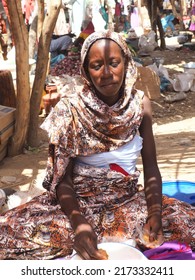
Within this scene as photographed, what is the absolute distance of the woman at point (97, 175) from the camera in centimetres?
215

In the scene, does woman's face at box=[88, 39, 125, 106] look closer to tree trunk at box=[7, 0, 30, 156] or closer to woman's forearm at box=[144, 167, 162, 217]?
woman's forearm at box=[144, 167, 162, 217]

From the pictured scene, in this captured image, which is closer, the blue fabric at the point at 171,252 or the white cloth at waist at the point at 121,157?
the blue fabric at the point at 171,252

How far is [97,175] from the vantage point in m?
2.26

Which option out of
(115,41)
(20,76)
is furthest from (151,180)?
(20,76)

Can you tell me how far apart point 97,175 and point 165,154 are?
2.28 metres

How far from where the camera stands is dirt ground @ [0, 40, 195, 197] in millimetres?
3895

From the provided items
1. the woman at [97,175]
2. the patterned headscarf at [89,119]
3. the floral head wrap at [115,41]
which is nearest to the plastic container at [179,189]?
the woman at [97,175]

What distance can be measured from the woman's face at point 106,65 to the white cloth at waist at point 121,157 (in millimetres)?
300

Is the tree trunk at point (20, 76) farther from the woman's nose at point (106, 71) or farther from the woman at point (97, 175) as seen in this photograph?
the woman's nose at point (106, 71)

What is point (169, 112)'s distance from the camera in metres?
6.82

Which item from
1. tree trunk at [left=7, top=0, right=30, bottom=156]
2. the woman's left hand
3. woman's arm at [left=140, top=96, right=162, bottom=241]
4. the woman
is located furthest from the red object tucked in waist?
tree trunk at [left=7, top=0, right=30, bottom=156]

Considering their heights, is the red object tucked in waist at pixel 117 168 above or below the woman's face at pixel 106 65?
below
